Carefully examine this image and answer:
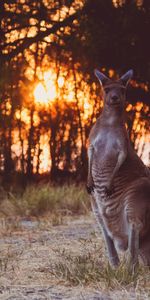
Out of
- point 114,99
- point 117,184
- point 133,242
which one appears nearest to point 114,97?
point 114,99

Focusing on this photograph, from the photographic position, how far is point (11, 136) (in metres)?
12.3

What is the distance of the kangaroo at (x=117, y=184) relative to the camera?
462cm

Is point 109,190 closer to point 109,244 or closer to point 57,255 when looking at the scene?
point 109,244

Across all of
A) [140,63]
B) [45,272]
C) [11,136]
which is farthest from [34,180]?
[45,272]

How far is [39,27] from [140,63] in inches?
79.5

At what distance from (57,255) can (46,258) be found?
0.30 feet

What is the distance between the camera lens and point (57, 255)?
568 cm

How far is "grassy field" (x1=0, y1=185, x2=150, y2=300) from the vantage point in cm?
428

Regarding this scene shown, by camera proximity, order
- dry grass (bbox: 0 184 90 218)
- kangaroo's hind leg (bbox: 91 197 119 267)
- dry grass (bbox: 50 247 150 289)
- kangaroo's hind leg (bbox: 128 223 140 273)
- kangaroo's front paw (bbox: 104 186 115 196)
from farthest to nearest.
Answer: dry grass (bbox: 0 184 90 218)
kangaroo's hind leg (bbox: 91 197 119 267)
kangaroo's front paw (bbox: 104 186 115 196)
kangaroo's hind leg (bbox: 128 223 140 273)
dry grass (bbox: 50 247 150 289)

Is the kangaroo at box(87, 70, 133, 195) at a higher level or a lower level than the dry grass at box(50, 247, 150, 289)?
higher

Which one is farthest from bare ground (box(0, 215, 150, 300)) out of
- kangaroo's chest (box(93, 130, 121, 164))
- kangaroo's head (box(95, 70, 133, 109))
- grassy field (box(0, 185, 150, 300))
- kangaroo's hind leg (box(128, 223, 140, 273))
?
kangaroo's head (box(95, 70, 133, 109))

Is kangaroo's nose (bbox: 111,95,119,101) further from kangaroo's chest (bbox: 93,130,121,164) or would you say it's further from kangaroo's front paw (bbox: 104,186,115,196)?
kangaroo's front paw (bbox: 104,186,115,196)

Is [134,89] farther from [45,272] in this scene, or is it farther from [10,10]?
[45,272]

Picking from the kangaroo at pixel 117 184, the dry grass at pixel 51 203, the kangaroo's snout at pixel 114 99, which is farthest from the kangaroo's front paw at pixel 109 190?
the dry grass at pixel 51 203
